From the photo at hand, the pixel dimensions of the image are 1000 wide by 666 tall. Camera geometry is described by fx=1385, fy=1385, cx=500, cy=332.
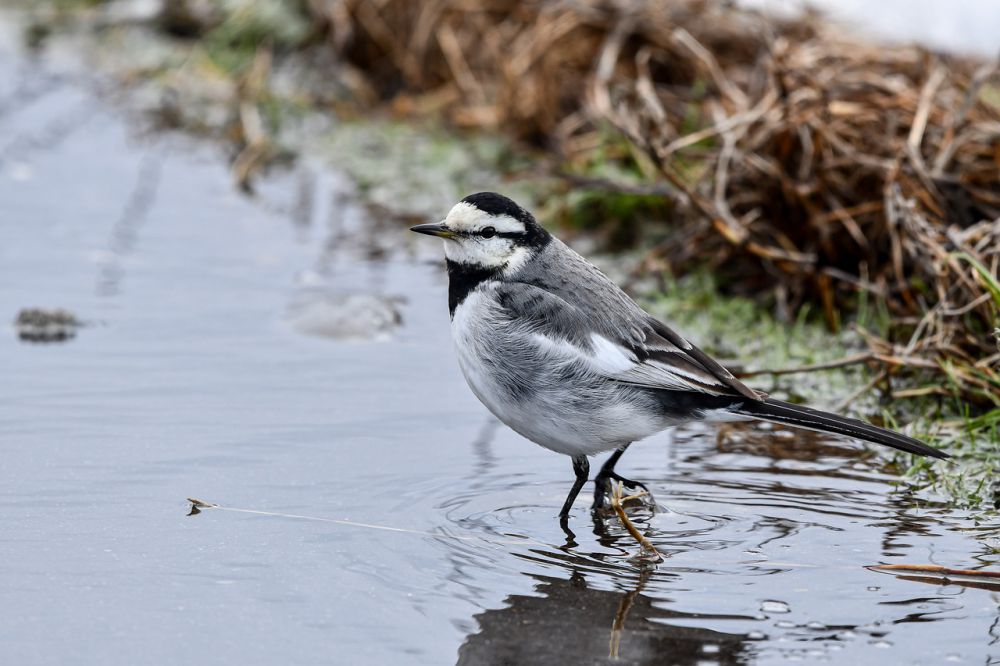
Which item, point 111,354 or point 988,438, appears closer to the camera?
point 988,438

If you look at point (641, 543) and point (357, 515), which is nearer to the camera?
point (641, 543)

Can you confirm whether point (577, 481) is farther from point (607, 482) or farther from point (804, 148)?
point (804, 148)

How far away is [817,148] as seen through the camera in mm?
7184

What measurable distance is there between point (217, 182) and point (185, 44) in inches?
133

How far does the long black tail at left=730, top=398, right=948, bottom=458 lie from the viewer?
460 cm

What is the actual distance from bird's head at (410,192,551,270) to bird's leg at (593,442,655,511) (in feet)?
2.63

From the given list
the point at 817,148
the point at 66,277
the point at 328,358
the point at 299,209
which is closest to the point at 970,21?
the point at 817,148

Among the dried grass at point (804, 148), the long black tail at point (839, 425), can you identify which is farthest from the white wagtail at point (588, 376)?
the dried grass at point (804, 148)

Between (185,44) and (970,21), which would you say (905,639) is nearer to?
(970,21)

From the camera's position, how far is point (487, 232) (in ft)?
16.9

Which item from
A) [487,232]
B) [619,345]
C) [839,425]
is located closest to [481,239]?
[487,232]

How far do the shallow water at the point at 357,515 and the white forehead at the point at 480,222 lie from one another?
89cm

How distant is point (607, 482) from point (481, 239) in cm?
101

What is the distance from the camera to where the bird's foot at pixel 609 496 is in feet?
16.0
